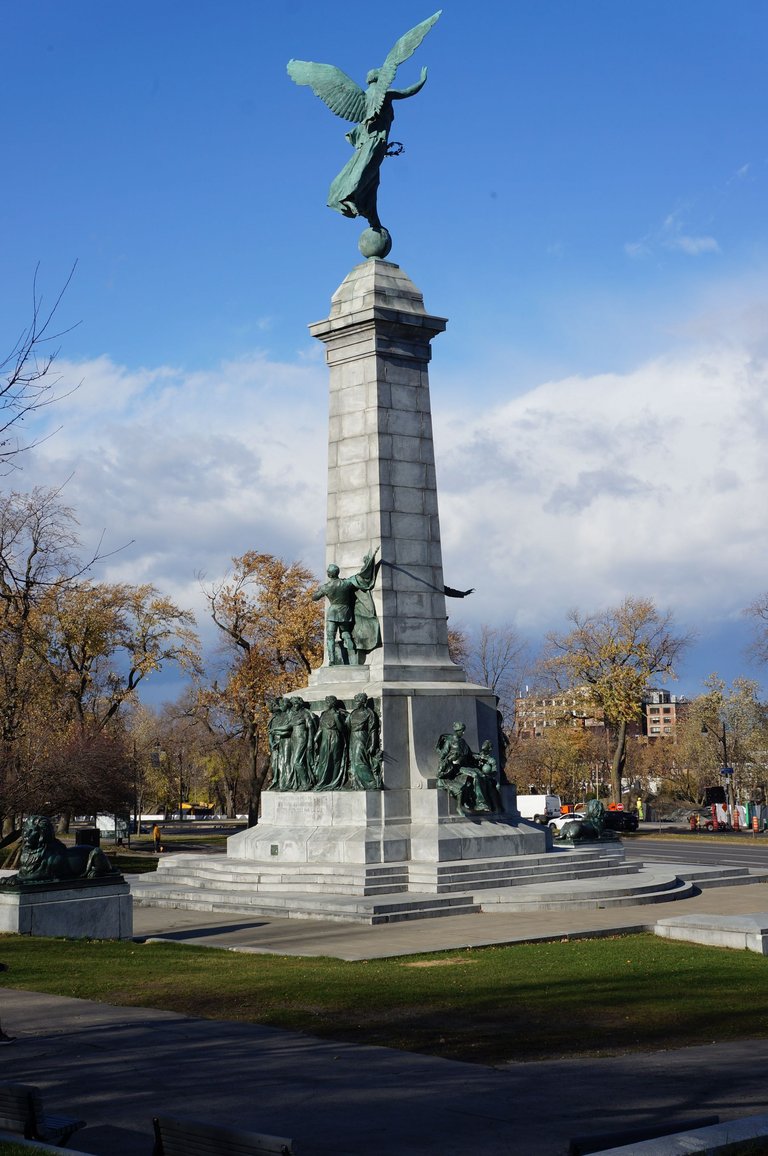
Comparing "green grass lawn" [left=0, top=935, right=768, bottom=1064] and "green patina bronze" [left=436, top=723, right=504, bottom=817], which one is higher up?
"green patina bronze" [left=436, top=723, right=504, bottom=817]

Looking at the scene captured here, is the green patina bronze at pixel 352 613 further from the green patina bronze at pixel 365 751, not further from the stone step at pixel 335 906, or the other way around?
the stone step at pixel 335 906

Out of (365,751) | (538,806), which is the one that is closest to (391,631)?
(365,751)

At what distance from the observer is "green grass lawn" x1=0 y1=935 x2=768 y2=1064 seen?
12828 millimetres

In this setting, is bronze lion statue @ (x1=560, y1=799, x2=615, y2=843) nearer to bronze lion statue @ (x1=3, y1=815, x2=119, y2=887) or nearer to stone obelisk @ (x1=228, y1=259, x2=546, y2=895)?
stone obelisk @ (x1=228, y1=259, x2=546, y2=895)

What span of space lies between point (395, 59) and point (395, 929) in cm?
1965

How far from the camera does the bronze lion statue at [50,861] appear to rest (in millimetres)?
20516

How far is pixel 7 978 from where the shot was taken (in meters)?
16.0

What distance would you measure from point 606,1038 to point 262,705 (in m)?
48.4

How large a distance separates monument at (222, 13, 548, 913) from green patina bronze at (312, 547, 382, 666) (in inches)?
1.2

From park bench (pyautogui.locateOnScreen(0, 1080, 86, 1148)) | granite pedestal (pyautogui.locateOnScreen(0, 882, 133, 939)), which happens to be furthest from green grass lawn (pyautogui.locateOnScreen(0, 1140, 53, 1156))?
granite pedestal (pyautogui.locateOnScreen(0, 882, 133, 939))

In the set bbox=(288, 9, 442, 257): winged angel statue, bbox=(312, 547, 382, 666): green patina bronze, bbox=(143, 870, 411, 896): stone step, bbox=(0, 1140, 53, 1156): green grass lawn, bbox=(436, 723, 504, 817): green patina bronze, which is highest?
bbox=(288, 9, 442, 257): winged angel statue

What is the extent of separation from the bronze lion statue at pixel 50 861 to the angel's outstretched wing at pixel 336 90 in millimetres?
18546

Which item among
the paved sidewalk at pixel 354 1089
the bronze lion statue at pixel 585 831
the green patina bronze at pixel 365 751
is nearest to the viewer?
the paved sidewalk at pixel 354 1089

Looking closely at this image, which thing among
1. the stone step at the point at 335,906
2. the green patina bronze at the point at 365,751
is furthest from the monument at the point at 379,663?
the stone step at the point at 335,906
